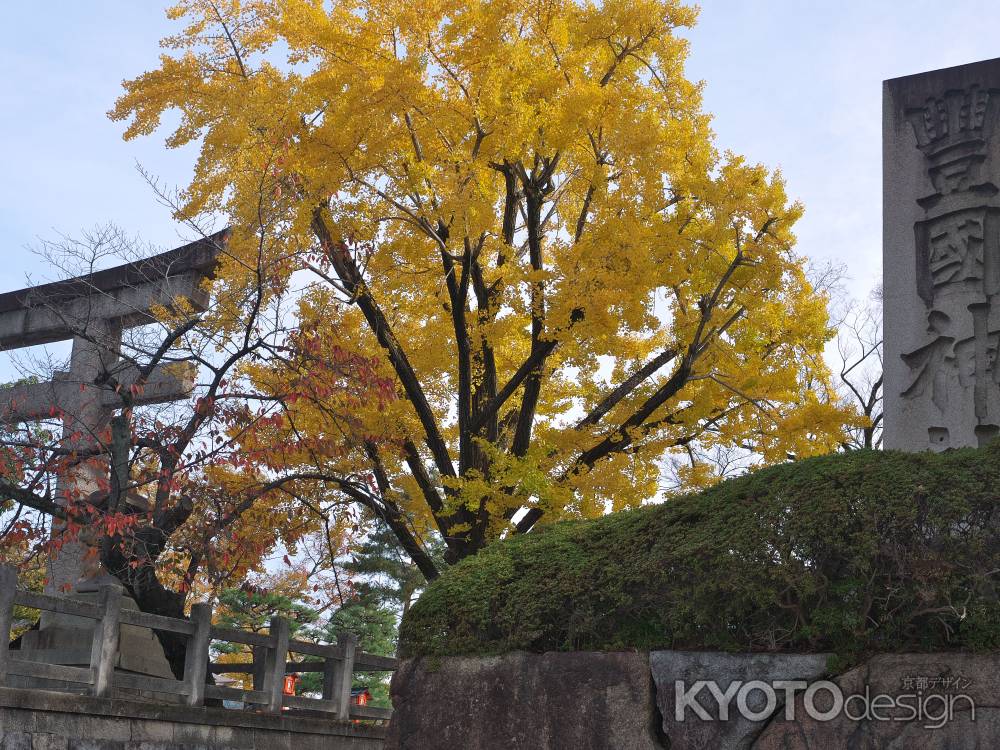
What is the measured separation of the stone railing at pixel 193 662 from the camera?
916cm

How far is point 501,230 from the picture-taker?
13.5 metres

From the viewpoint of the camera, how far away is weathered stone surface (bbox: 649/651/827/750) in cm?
500

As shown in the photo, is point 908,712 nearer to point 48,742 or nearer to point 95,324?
point 48,742

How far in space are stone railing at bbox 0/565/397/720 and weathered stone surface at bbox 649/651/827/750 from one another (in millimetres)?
5629

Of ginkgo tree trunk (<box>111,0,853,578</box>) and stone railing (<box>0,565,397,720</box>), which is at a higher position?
ginkgo tree trunk (<box>111,0,853,578</box>)

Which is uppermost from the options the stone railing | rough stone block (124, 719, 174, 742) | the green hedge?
the green hedge

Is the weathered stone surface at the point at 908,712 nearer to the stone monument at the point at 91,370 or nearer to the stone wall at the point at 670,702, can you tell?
the stone wall at the point at 670,702

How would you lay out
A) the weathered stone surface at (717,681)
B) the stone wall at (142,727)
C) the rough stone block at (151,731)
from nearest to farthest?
1. the weathered stone surface at (717,681)
2. the stone wall at (142,727)
3. the rough stone block at (151,731)

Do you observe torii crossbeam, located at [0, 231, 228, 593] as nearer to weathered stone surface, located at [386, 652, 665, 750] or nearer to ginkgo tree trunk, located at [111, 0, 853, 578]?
ginkgo tree trunk, located at [111, 0, 853, 578]

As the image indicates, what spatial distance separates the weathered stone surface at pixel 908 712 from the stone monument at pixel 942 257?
368cm

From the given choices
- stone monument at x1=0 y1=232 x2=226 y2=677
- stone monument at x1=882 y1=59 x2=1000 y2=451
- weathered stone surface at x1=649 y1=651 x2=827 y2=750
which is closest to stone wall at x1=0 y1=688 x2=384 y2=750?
stone monument at x1=0 y1=232 x2=226 y2=677

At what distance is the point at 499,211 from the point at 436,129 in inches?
111

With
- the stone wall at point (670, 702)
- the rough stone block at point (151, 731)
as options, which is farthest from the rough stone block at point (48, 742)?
the stone wall at point (670, 702)

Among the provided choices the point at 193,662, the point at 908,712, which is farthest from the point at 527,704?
the point at 193,662
